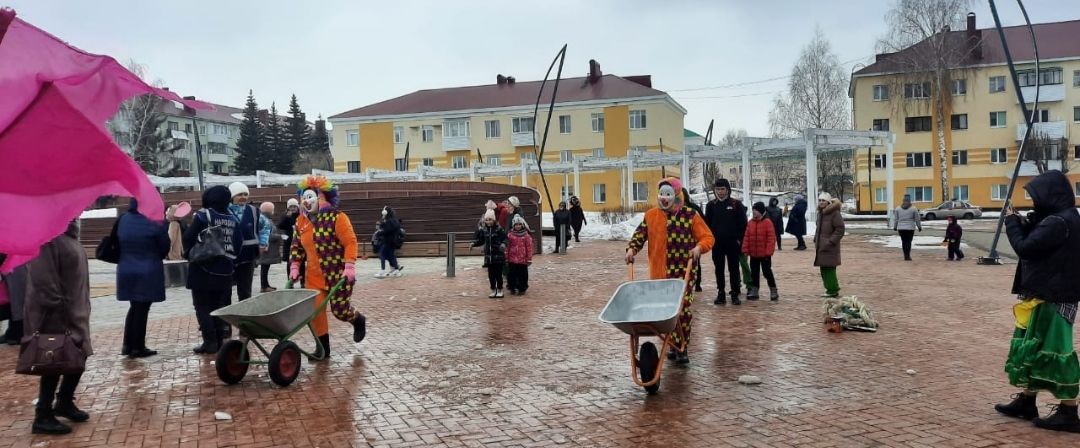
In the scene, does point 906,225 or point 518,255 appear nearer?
point 518,255

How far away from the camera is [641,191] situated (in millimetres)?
51375

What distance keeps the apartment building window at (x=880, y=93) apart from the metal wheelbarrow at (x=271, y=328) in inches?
1992

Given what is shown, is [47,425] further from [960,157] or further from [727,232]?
[960,157]

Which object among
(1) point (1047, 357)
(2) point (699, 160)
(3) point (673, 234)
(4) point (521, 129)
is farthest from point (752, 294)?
(4) point (521, 129)

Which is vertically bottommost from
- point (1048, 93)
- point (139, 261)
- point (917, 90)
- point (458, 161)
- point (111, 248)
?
point (139, 261)

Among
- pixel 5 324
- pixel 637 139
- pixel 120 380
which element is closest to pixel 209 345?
pixel 120 380

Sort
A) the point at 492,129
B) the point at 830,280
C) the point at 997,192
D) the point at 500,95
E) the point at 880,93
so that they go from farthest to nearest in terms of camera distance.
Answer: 1. the point at 500,95
2. the point at 492,129
3. the point at 880,93
4. the point at 997,192
5. the point at 830,280

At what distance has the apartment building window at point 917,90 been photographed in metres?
47.5

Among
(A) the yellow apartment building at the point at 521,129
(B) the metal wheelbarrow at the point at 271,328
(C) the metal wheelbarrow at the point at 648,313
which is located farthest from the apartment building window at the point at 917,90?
(B) the metal wheelbarrow at the point at 271,328

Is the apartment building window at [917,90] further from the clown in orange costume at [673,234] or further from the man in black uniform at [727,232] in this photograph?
the clown in orange costume at [673,234]

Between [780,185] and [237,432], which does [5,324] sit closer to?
[237,432]

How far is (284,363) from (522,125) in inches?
1877

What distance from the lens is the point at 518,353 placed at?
25.0 ft

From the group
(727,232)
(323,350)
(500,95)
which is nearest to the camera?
(323,350)
